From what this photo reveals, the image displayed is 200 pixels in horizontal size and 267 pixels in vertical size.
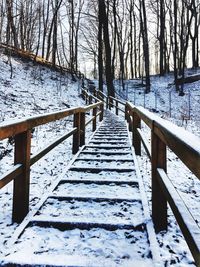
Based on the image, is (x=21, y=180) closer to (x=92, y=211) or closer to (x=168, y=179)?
(x=92, y=211)

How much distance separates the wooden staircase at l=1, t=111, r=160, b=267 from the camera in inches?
94.5

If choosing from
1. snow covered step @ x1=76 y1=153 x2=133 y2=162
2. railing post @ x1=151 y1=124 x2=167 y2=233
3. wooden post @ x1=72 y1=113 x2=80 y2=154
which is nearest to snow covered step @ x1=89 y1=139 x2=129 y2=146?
→ wooden post @ x1=72 y1=113 x2=80 y2=154

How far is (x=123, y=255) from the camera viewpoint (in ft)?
8.14

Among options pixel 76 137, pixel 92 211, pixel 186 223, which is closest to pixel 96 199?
pixel 92 211

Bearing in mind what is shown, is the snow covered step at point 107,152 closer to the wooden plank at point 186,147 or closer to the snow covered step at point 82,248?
the snow covered step at point 82,248

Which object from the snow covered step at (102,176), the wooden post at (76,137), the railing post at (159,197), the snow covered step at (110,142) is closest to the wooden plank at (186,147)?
the railing post at (159,197)

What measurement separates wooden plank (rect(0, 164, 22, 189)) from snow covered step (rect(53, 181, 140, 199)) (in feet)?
3.16

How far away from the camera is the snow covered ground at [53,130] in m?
2.88

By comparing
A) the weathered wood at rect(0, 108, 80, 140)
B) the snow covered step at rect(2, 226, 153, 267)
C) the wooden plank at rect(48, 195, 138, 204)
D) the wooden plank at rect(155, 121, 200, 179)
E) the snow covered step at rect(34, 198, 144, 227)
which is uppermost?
the weathered wood at rect(0, 108, 80, 140)

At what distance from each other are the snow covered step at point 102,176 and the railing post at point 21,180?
1371 millimetres

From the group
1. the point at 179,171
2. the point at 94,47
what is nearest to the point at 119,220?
the point at 179,171

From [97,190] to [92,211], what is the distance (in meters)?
0.71

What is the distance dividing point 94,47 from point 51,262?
43144 millimetres

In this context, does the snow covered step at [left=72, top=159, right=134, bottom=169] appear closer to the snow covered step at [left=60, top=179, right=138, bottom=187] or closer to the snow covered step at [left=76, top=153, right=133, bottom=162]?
the snow covered step at [left=76, top=153, right=133, bottom=162]
